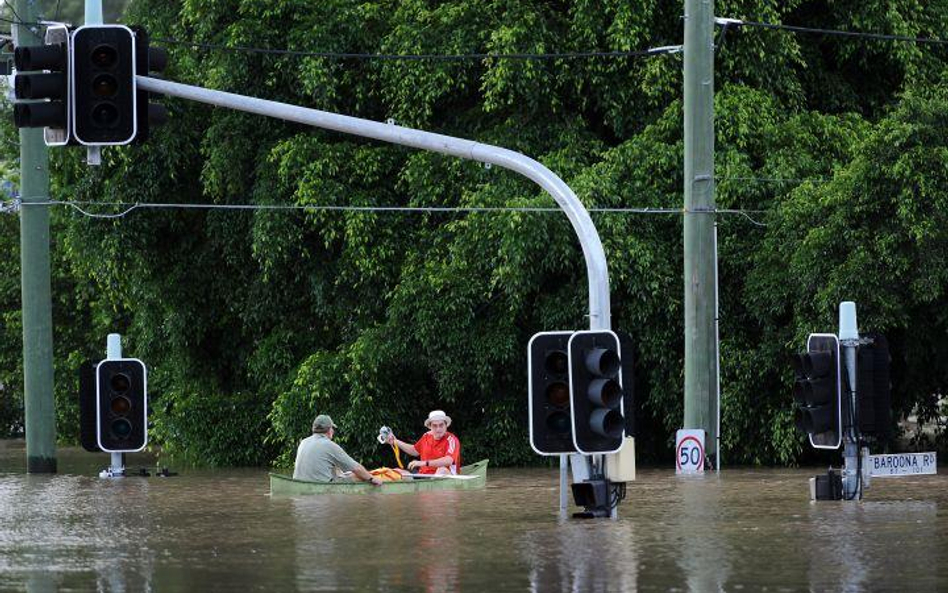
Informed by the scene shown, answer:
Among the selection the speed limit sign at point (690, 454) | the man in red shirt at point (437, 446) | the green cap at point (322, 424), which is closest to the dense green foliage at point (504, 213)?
the speed limit sign at point (690, 454)

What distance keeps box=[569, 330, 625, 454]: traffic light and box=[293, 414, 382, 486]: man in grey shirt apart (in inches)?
290

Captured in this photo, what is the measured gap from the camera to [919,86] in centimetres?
3284

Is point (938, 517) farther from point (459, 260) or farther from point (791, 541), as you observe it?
point (459, 260)

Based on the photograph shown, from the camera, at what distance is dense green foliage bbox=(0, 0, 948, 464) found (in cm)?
3072

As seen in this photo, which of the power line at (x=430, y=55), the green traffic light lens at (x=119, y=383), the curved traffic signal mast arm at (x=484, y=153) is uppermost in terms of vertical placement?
the power line at (x=430, y=55)

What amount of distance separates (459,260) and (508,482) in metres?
5.99

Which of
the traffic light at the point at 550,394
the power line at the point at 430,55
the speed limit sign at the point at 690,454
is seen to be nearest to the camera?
the traffic light at the point at 550,394

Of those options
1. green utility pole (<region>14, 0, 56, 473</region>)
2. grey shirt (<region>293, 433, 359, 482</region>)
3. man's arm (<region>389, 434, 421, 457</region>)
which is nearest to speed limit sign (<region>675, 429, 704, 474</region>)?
man's arm (<region>389, 434, 421, 457</region>)

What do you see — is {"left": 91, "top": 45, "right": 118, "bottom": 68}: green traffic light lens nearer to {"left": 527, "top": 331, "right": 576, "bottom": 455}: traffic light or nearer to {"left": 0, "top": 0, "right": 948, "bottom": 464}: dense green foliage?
{"left": 527, "top": 331, "right": 576, "bottom": 455}: traffic light

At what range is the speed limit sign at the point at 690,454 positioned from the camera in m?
26.6

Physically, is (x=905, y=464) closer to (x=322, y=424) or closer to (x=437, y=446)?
(x=322, y=424)

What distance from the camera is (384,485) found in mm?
24422

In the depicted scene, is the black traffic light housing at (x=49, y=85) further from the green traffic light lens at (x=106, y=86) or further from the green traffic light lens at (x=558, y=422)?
the green traffic light lens at (x=558, y=422)

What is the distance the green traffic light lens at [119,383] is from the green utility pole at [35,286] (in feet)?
29.1
